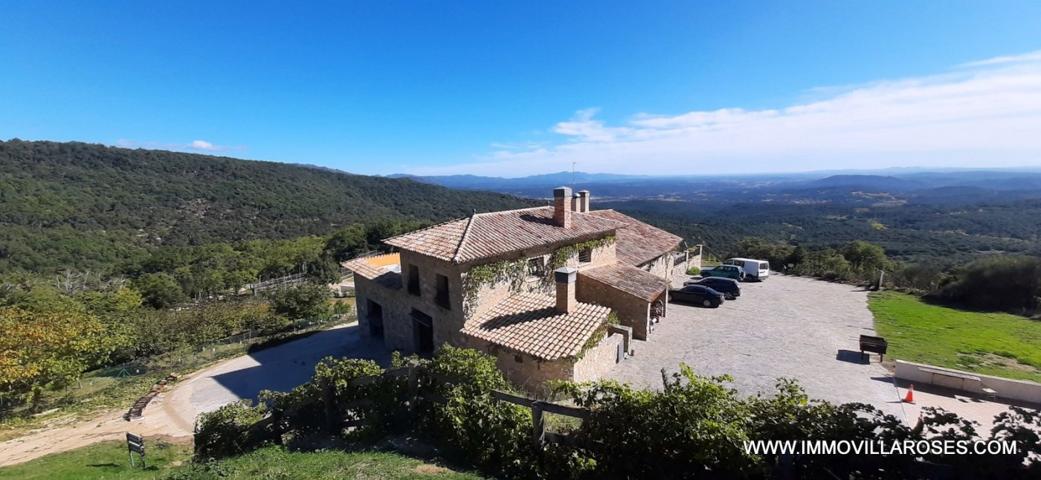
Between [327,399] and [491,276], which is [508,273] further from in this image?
[327,399]

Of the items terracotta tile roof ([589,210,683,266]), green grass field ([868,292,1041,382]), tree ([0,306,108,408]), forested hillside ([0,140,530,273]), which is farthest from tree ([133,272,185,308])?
green grass field ([868,292,1041,382])

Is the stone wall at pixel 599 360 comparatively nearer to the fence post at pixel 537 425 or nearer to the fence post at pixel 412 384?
the fence post at pixel 412 384

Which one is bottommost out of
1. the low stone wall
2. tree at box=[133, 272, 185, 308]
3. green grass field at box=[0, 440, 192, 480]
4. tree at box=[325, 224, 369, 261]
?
tree at box=[133, 272, 185, 308]

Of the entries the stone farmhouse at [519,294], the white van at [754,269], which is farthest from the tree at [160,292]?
the white van at [754,269]

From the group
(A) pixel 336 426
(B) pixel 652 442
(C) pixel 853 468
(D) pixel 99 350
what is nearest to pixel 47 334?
(D) pixel 99 350

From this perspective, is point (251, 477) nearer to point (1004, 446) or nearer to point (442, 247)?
point (442, 247)

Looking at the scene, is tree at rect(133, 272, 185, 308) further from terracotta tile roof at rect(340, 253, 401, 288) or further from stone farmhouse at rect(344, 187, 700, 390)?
stone farmhouse at rect(344, 187, 700, 390)

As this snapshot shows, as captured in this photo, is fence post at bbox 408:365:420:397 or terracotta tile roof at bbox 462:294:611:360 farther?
terracotta tile roof at bbox 462:294:611:360
